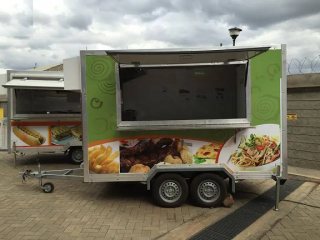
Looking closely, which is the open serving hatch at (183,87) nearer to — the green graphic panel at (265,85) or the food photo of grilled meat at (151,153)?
the green graphic panel at (265,85)

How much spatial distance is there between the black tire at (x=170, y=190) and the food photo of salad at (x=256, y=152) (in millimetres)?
964

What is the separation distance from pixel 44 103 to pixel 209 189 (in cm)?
598

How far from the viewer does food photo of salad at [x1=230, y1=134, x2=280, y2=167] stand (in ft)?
15.4

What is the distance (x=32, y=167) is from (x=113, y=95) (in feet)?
16.9

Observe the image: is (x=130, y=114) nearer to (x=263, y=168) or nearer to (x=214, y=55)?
(x=214, y=55)

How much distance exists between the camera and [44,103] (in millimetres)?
8523

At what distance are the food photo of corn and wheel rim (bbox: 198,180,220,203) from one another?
58.3 inches

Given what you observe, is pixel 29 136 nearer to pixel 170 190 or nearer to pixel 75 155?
pixel 75 155

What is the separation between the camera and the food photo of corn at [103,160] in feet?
15.7

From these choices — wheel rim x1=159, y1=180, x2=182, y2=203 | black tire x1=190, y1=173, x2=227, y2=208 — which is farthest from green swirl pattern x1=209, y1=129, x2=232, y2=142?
wheel rim x1=159, y1=180, x2=182, y2=203

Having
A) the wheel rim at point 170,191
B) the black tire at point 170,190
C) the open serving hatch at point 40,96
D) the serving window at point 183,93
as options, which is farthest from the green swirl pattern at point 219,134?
the open serving hatch at point 40,96

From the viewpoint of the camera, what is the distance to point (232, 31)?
8312mm

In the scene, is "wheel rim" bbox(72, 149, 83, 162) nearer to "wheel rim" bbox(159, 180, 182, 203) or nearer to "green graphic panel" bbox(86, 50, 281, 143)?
"green graphic panel" bbox(86, 50, 281, 143)

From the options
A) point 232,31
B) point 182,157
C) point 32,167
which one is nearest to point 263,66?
point 182,157
